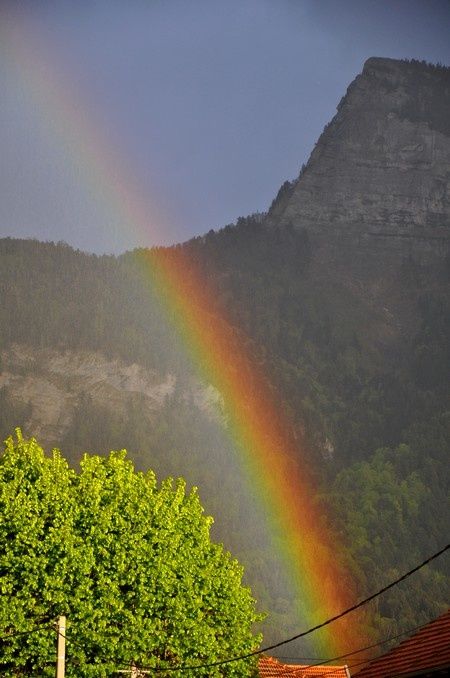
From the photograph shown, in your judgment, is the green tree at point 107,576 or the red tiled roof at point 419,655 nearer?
the red tiled roof at point 419,655

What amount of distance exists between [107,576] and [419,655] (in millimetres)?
12302

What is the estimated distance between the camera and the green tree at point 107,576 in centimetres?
3506

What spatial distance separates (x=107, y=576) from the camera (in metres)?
36.5

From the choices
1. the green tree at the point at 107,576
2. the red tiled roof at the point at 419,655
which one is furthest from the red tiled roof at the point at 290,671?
the red tiled roof at the point at 419,655

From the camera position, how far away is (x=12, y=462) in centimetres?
3897

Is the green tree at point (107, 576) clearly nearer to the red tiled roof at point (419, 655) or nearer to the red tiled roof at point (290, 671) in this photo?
the red tiled roof at point (290, 671)

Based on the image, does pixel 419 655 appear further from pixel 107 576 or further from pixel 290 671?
pixel 290 671

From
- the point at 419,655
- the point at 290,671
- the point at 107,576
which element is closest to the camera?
the point at 419,655

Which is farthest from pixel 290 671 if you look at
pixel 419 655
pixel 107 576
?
pixel 419 655

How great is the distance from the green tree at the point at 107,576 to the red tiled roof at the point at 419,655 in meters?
8.60

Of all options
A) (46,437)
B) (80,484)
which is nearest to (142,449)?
(46,437)

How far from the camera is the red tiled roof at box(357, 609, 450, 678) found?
86.8ft

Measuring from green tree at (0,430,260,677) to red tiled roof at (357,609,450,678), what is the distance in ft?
28.2

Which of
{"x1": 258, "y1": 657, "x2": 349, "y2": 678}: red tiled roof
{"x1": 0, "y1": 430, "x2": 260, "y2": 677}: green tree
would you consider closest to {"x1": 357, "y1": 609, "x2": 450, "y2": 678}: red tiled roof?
→ {"x1": 0, "y1": 430, "x2": 260, "y2": 677}: green tree
